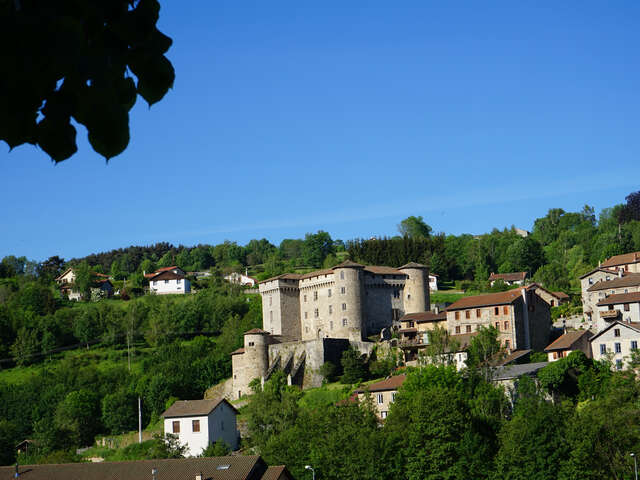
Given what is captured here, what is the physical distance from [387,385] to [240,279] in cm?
7601

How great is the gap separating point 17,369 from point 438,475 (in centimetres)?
6827

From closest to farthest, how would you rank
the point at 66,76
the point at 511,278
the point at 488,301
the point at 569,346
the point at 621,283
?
1. the point at 66,76
2. the point at 569,346
3. the point at 488,301
4. the point at 621,283
5. the point at 511,278

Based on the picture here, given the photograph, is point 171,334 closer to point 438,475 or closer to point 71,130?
point 438,475

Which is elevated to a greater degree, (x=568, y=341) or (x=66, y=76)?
(x=66, y=76)

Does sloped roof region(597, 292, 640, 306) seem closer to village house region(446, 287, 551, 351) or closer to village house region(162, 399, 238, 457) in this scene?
village house region(446, 287, 551, 351)

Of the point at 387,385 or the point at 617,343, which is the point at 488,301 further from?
the point at 617,343

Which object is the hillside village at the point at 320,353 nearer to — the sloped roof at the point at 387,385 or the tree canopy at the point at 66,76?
the sloped roof at the point at 387,385

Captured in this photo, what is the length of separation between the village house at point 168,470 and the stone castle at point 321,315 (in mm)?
28185

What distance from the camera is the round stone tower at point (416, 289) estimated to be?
87.1 m

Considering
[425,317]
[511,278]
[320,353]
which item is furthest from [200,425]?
[511,278]

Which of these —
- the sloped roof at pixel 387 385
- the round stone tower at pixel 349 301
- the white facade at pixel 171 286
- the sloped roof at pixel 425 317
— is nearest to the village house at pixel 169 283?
the white facade at pixel 171 286

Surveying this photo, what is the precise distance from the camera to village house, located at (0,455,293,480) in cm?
4775

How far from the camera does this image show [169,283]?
13800cm

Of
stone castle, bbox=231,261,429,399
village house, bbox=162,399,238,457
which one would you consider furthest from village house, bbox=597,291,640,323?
village house, bbox=162,399,238,457
